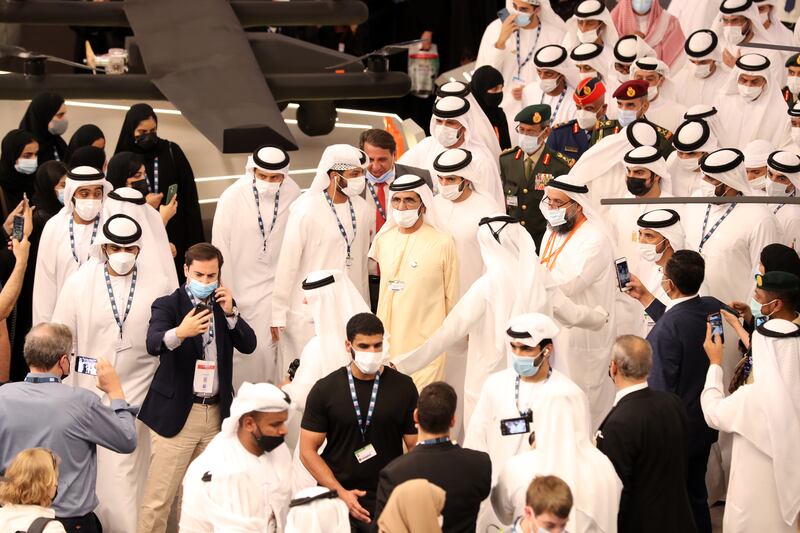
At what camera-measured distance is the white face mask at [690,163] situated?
9.15 meters

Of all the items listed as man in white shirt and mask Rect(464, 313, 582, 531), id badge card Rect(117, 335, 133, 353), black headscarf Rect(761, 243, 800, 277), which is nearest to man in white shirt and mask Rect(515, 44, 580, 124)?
black headscarf Rect(761, 243, 800, 277)

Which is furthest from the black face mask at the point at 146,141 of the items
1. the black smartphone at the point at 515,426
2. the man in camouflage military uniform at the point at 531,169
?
the black smartphone at the point at 515,426

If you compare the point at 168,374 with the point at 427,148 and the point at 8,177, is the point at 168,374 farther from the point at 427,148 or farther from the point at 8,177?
the point at 427,148

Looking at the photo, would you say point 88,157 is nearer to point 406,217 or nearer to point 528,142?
point 406,217

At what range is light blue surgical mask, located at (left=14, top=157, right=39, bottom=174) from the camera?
8.91 metres

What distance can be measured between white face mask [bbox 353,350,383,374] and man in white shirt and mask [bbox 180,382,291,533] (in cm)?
47

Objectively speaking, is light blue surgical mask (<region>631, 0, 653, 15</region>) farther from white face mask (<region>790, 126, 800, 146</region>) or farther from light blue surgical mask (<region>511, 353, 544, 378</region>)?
light blue surgical mask (<region>511, 353, 544, 378</region>)

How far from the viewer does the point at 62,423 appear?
6.14 metres

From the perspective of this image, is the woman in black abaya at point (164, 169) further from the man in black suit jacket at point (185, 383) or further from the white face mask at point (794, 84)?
the white face mask at point (794, 84)

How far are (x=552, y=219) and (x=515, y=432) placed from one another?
210 cm

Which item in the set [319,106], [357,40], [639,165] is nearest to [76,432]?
[639,165]

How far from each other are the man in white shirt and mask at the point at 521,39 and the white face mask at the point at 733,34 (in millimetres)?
1341

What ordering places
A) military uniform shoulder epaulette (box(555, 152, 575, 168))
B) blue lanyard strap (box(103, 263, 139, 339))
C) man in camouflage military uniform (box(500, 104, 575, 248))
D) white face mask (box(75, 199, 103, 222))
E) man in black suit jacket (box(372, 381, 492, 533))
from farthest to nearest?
military uniform shoulder epaulette (box(555, 152, 575, 168)), man in camouflage military uniform (box(500, 104, 575, 248)), white face mask (box(75, 199, 103, 222)), blue lanyard strap (box(103, 263, 139, 339)), man in black suit jacket (box(372, 381, 492, 533))

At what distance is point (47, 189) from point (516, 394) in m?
3.62
